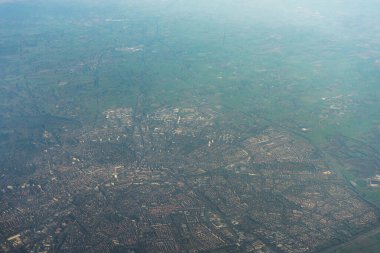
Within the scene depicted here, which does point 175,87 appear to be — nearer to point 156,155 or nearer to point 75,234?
point 156,155

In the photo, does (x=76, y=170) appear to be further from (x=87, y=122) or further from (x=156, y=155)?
(x=87, y=122)

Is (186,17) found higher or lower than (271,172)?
higher

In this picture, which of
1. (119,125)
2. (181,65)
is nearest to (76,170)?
(119,125)

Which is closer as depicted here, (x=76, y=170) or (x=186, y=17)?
(x=76, y=170)

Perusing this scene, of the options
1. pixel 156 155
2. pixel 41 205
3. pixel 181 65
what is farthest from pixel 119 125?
pixel 181 65

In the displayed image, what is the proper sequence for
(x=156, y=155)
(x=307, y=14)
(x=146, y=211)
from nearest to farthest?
(x=146, y=211) < (x=156, y=155) < (x=307, y=14)

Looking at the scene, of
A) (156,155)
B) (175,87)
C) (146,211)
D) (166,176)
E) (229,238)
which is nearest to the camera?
(229,238)
